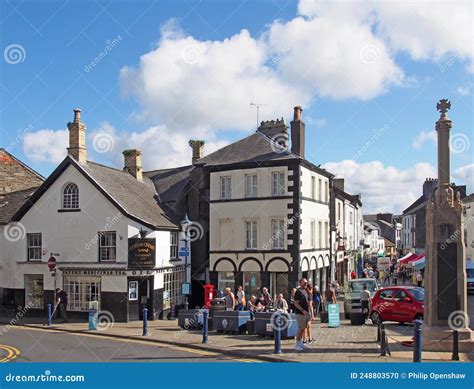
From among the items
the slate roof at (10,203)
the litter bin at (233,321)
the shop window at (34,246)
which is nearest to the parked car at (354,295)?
the litter bin at (233,321)

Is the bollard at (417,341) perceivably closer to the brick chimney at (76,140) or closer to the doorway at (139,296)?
the doorway at (139,296)

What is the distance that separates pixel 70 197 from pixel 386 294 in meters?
15.6

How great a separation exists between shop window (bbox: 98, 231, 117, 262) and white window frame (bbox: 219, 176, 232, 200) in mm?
6210

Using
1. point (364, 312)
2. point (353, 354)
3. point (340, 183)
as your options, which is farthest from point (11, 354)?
point (340, 183)

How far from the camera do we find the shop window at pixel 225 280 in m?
27.8

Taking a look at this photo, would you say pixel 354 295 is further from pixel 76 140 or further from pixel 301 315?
pixel 76 140

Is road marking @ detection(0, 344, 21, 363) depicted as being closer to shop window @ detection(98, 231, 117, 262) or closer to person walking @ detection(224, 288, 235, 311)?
person walking @ detection(224, 288, 235, 311)

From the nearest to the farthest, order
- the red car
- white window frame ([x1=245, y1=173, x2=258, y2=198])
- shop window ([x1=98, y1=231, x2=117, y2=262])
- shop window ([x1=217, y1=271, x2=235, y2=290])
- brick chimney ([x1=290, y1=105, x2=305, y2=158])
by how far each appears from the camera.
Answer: the red car, shop window ([x1=98, y1=231, x2=117, y2=262]), white window frame ([x1=245, y1=173, x2=258, y2=198]), shop window ([x1=217, y1=271, x2=235, y2=290]), brick chimney ([x1=290, y1=105, x2=305, y2=158])

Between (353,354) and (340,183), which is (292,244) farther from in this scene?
(340,183)

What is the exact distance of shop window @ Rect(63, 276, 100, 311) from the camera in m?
25.0

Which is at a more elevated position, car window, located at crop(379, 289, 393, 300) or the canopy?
the canopy

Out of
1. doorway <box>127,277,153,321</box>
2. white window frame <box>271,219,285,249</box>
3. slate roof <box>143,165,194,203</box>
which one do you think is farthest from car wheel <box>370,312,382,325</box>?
slate roof <box>143,165,194,203</box>

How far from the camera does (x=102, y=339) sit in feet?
61.2

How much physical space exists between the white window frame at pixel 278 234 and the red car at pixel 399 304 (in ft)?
23.5
